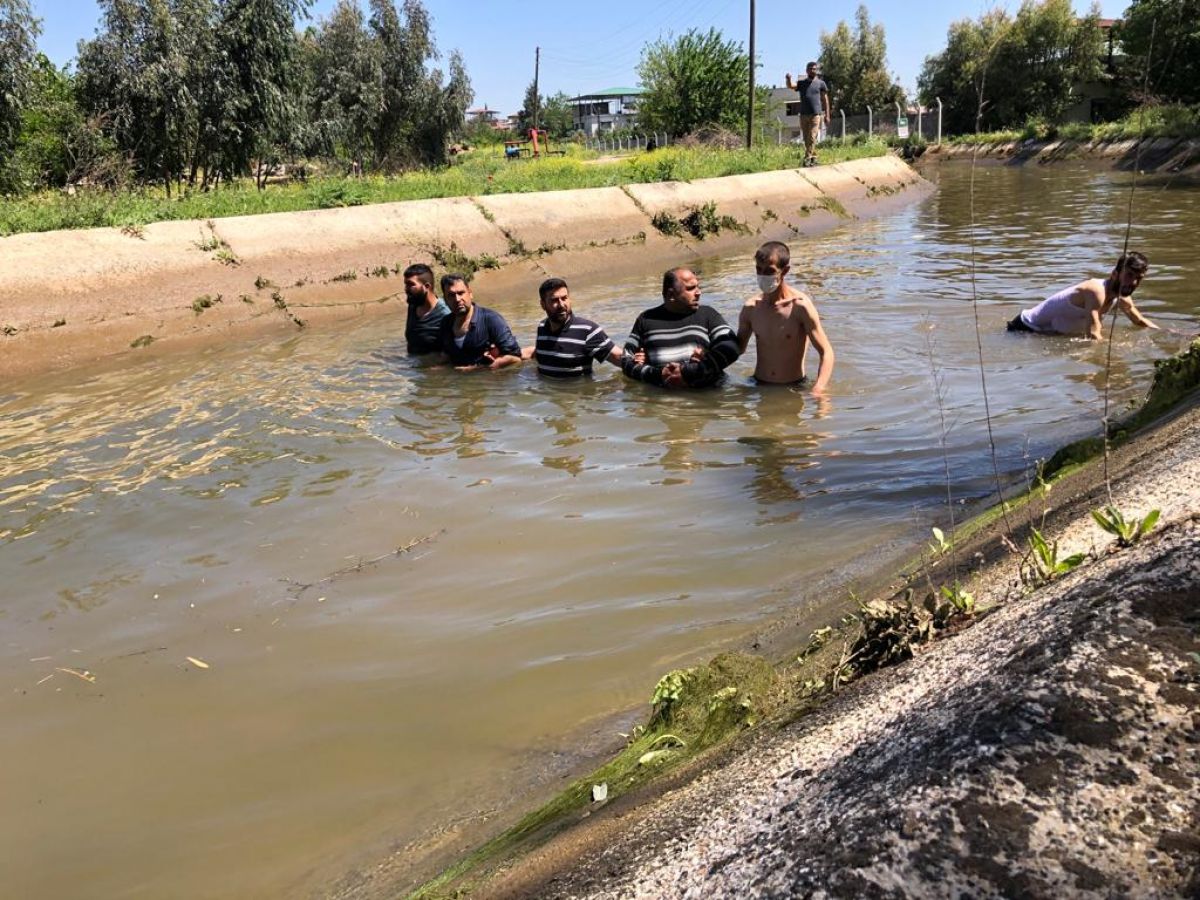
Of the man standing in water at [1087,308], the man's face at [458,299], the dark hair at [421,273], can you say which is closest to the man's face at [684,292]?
the man's face at [458,299]

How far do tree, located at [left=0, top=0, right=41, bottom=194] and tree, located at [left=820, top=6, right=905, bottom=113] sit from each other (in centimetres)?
6568

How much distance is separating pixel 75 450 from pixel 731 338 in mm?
4968

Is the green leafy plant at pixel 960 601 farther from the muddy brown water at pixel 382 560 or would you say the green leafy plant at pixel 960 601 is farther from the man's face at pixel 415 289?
the man's face at pixel 415 289

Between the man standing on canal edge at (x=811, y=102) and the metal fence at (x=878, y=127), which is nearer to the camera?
the man standing on canal edge at (x=811, y=102)

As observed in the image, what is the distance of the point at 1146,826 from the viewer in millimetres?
1189

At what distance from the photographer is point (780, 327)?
7.57 meters

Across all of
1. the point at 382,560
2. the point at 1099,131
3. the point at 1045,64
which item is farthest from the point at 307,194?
the point at 1045,64

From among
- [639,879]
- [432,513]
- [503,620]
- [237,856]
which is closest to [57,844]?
[237,856]

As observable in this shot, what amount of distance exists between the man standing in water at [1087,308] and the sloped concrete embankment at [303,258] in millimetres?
7371

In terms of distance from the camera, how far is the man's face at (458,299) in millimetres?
8781

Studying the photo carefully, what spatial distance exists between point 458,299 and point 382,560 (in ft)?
15.3

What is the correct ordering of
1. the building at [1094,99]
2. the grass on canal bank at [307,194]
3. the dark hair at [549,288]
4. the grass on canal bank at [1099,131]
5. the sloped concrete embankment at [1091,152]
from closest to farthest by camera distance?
the dark hair at [549,288] < the grass on canal bank at [307,194] < the sloped concrete embankment at [1091,152] < the grass on canal bank at [1099,131] < the building at [1094,99]

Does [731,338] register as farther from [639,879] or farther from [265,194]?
[265,194]

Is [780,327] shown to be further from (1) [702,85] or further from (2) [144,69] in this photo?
(1) [702,85]
